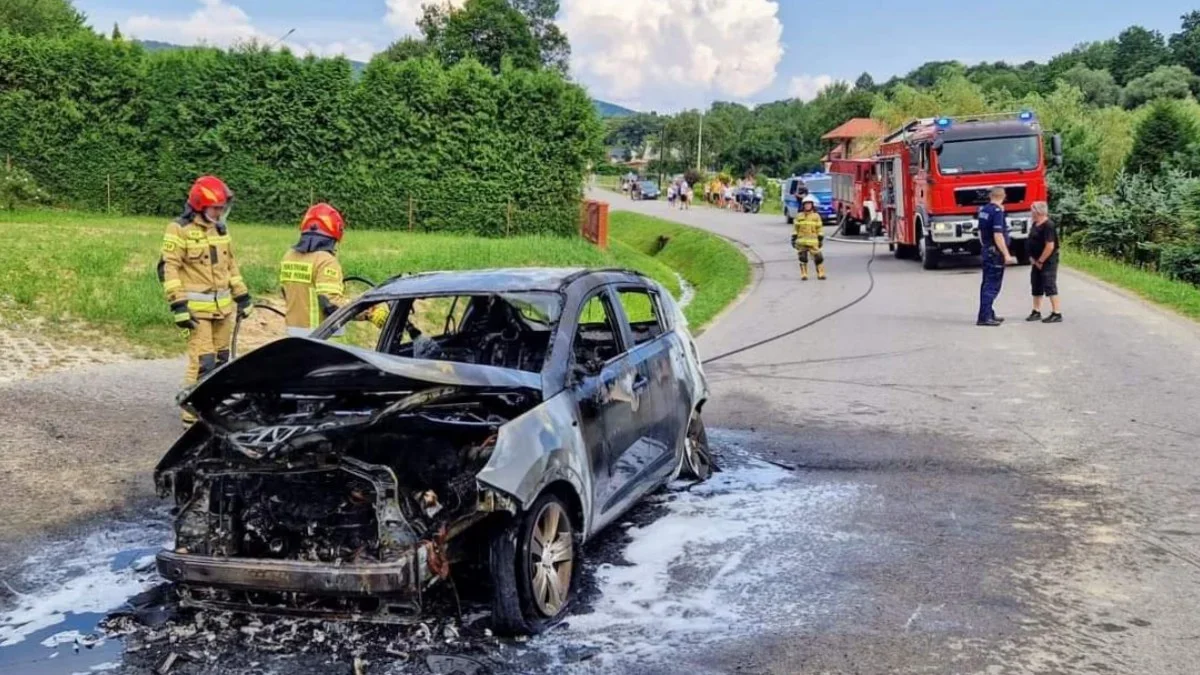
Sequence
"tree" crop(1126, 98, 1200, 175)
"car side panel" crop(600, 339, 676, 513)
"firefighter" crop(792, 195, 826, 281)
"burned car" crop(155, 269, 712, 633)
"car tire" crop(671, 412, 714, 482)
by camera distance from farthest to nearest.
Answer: "tree" crop(1126, 98, 1200, 175) → "firefighter" crop(792, 195, 826, 281) → "car tire" crop(671, 412, 714, 482) → "car side panel" crop(600, 339, 676, 513) → "burned car" crop(155, 269, 712, 633)

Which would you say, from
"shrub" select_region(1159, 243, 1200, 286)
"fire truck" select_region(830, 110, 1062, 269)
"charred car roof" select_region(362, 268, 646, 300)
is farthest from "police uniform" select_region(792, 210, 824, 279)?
"charred car roof" select_region(362, 268, 646, 300)

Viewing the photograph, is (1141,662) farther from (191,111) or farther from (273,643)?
(191,111)

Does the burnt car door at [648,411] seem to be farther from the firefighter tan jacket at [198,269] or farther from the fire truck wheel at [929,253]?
the fire truck wheel at [929,253]

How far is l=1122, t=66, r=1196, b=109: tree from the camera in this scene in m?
76.7

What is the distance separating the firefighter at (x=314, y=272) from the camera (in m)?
8.13

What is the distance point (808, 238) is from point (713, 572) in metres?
16.2

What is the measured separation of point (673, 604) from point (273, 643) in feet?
5.87

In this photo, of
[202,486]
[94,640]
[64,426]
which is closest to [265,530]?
[202,486]

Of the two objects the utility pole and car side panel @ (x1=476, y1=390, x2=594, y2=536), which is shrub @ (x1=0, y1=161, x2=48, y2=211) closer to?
car side panel @ (x1=476, y1=390, x2=594, y2=536)

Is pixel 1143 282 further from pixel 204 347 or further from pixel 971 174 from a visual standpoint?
pixel 204 347

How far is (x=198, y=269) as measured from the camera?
8.08 m

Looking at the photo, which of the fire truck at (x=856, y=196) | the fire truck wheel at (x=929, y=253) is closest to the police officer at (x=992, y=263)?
the fire truck wheel at (x=929, y=253)

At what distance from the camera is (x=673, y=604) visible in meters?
4.94

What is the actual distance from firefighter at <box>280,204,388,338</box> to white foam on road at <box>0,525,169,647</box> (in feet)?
8.18
